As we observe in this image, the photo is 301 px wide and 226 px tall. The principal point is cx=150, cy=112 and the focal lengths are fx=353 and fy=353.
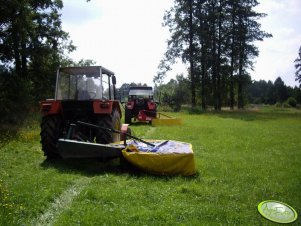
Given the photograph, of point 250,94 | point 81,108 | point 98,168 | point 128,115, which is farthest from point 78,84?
point 250,94

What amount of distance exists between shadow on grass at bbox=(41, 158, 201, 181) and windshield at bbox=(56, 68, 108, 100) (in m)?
1.64

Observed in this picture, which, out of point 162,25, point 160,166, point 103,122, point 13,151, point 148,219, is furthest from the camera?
point 162,25

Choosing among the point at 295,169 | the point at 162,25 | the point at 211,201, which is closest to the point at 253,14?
the point at 162,25

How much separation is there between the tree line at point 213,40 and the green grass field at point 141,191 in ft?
82.6

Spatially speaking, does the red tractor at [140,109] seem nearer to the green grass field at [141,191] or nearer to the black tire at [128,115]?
the black tire at [128,115]

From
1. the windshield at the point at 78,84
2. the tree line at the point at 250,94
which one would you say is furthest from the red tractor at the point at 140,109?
the windshield at the point at 78,84

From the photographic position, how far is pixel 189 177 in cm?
630

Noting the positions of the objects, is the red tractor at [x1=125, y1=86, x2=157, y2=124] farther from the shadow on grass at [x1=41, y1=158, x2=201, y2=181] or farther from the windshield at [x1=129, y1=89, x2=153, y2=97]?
the shadow on grass at [x1=41, y1=158, x2=201, y2=181]

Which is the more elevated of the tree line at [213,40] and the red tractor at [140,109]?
the tree line at [213,40]

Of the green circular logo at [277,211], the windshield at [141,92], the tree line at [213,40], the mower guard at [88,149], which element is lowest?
the green circular logo at [277,211]

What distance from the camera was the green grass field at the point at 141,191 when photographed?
427 centimetres

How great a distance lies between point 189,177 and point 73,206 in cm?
238

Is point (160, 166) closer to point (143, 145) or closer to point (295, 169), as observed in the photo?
point (143, 145)

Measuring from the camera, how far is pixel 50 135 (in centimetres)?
768
